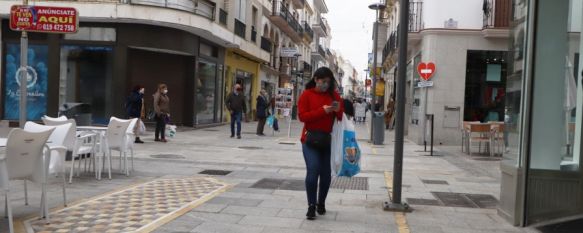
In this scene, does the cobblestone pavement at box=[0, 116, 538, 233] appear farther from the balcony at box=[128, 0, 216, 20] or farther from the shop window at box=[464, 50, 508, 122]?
the balcony at box=[128, 0, 216, 20]

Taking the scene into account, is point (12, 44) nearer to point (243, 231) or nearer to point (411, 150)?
point (411, 150)

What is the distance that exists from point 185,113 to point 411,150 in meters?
10.2

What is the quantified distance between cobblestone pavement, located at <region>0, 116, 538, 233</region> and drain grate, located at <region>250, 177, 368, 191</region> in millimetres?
16

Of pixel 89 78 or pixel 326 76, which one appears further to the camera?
pixel 89 78

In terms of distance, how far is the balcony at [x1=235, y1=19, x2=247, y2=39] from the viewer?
26578mm

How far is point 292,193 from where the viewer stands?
7879 mm

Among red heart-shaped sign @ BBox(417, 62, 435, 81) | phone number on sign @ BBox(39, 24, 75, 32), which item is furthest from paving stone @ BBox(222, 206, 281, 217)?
red heart-shaped sign @ BBox(417, 62, 435, 81)

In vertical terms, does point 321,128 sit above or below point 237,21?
below

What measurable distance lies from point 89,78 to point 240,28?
352 inches

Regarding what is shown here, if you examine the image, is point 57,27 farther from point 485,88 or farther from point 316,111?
point 485,88

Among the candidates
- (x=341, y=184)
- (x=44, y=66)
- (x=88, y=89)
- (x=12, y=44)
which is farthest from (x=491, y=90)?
(x=12, y=44)

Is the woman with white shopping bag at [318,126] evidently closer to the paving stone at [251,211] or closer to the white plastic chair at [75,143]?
the paving stone at [251,211]

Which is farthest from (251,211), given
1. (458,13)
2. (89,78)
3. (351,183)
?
(89,78)

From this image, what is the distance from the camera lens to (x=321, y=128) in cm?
604
